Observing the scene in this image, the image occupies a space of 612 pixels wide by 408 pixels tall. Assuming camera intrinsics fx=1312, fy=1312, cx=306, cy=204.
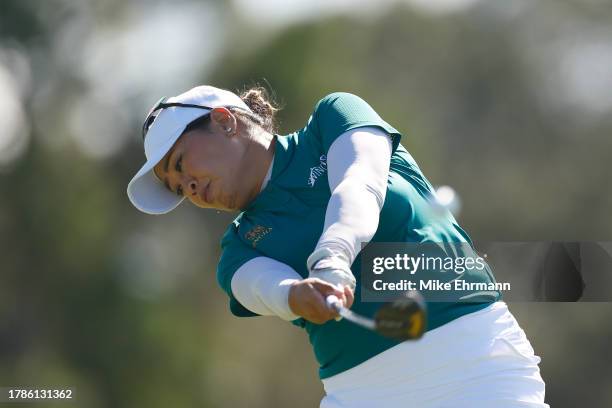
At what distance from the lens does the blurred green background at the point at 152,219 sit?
15.0m

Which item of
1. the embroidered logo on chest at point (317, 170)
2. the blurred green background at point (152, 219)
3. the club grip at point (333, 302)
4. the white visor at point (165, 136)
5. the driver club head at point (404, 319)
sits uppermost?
the blurred green background at point (152, 219)

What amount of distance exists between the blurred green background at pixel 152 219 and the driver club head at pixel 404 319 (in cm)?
1094

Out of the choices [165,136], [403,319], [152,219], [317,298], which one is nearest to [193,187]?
[165,136]

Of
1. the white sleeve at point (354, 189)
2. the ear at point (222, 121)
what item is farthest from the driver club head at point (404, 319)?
the ear at point (222, 121)

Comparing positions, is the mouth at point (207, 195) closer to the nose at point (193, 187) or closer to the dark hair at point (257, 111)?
the nose at point (193, 187)

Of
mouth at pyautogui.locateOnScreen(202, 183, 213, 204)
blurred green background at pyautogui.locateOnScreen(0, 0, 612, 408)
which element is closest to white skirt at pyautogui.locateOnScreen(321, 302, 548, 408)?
mouth at pyautogui.locateOnScreen(202, 183, 213, 204)

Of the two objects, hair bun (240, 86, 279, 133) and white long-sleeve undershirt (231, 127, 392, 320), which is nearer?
white long-sleeve undershirt (231, 127, 392, 320)

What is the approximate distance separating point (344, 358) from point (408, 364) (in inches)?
8.6

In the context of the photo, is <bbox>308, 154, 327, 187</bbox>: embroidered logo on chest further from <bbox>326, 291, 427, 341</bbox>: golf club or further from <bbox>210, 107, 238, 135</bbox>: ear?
<bbox>326, 291, 427, 341</bbox>: golf club

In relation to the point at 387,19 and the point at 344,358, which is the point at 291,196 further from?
the point at 387,19

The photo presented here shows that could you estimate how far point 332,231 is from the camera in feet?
11.5

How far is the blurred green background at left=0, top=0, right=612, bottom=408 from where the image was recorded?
15047 millimetres

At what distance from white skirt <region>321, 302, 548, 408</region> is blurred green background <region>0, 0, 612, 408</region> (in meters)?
10.4

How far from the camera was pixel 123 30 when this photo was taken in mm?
17578
